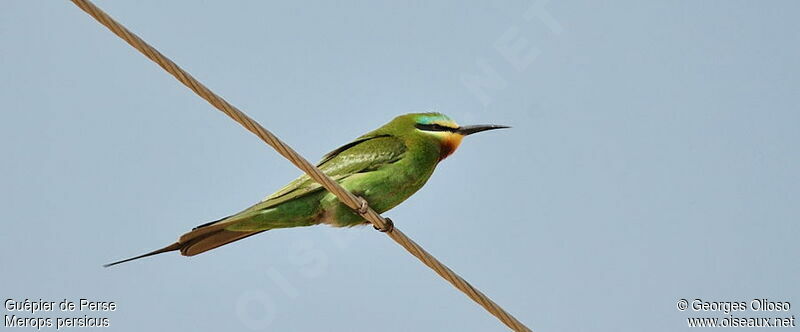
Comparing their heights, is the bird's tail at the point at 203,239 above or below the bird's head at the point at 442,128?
below

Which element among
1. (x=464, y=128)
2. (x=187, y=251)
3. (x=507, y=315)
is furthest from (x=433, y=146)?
(x=507, y=315)

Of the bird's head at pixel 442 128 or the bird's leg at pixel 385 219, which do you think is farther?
the bird's head at pixel 442 128

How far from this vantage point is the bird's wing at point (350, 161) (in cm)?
466

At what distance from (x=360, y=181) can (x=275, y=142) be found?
1399 mm

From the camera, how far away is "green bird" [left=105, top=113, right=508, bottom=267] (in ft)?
15.1

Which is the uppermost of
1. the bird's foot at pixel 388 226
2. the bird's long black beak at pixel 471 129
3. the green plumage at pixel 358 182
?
the bird's long black beak at pixel 471 129

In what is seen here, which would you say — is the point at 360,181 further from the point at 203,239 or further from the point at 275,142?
the point at 275,142

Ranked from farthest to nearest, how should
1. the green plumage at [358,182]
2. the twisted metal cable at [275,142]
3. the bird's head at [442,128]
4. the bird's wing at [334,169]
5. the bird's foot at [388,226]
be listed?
the bird's head at [442,128]
the green plumage at [358,182]
the bird's wing at [334,169]
the bird's foot at [388,226]
the twisted metal cable at [275,142]

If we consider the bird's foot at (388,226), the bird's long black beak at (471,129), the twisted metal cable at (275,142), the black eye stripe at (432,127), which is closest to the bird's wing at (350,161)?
the black eye stripe at (432,127)

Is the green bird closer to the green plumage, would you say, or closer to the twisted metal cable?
the green plumage

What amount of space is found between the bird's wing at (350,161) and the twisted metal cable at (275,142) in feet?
2.07

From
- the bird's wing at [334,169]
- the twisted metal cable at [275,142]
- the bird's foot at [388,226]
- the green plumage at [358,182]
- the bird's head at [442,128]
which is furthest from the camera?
the bird's head at [442,128]

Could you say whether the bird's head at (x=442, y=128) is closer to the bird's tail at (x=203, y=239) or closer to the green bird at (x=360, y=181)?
the green bird at (x=360, y=181)

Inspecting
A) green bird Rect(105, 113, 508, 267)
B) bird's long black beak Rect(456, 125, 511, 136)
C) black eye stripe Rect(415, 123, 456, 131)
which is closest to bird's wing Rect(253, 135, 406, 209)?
green bird Rect(105, 113, 508, 267)
